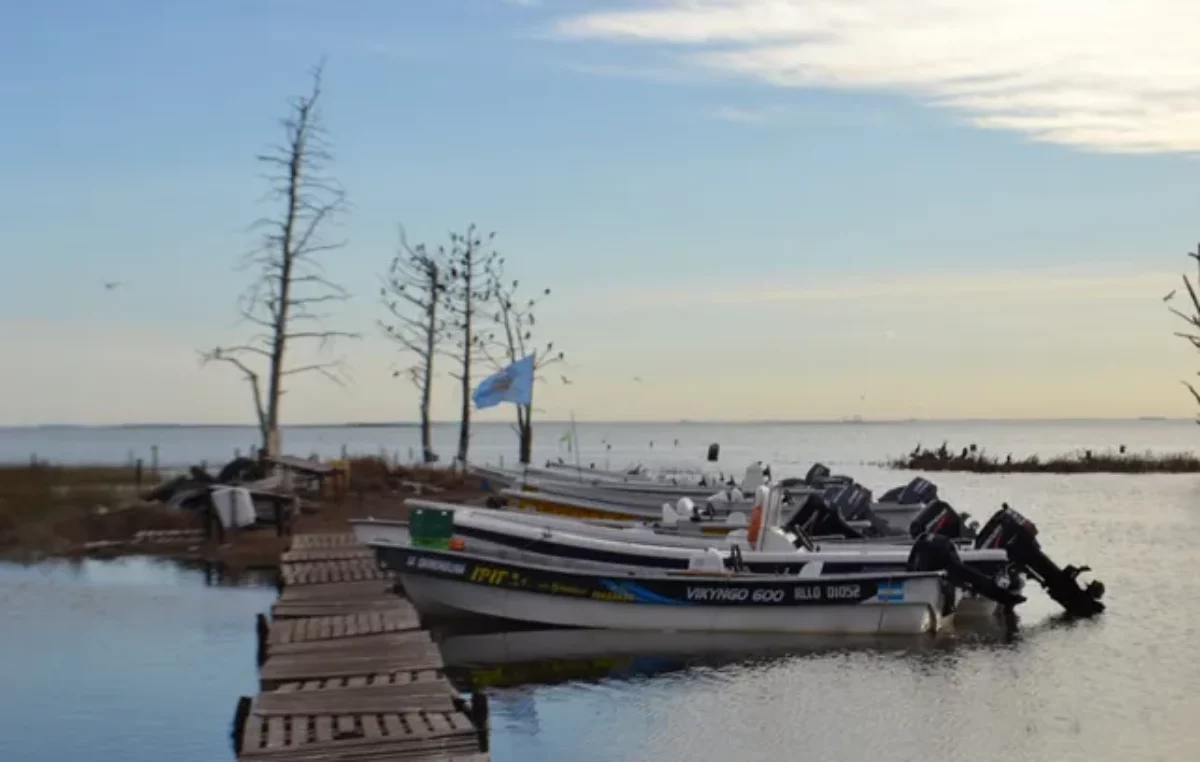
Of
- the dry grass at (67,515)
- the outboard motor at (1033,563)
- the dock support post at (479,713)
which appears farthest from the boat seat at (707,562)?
the dry grass at (67,515)

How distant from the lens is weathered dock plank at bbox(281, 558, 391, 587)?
2194 cm

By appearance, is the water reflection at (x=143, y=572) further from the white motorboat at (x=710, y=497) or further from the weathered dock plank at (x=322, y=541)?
the white motorboat at (x=710, y=497)

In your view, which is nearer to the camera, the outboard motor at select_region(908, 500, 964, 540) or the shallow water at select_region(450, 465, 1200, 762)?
the shallow water at select_region(450, 465, 1200, 762)

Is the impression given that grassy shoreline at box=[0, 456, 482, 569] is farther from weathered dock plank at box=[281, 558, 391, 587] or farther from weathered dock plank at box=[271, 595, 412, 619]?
weathered dock plank at box=[271, 595, 412, 619]

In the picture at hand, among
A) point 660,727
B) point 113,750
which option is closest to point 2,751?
point 113,750

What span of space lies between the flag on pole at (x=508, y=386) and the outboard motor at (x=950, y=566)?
1544 centimetres

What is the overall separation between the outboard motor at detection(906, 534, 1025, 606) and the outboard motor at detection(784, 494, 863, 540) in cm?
373

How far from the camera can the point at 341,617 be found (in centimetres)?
1812

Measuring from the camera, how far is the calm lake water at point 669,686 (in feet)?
53.2

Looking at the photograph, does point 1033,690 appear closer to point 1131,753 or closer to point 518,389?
point 1131,753

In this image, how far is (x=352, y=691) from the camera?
13742 millimetres

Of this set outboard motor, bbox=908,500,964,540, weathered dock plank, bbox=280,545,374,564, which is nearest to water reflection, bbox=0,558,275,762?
weathered dock plank, bbox=280,545,374,564

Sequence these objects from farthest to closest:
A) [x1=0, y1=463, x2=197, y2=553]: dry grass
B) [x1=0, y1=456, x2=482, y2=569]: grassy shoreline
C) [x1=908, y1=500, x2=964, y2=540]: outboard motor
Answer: [x1=0, y1=463, x2=197, y2=553]: dry grass
[x1=0, y1=456, x2=482, y2=569]: grassy shoreline
[x1=908, y1=500, x2=964, y2=540]: outboard motor

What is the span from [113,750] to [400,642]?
3.14m
